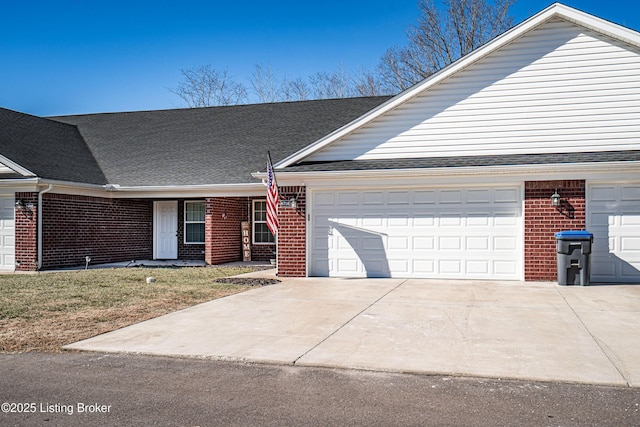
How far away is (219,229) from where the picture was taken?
61.5ft

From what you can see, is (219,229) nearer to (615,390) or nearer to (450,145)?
(450,145)

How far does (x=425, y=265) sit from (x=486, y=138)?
3.44 m

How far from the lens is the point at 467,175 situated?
44.2 ft

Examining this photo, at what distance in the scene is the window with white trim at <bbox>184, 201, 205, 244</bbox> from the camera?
20.7 m

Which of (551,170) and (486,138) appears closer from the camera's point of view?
(551,170)

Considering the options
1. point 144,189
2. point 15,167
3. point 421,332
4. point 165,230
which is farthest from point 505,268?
point 15,167

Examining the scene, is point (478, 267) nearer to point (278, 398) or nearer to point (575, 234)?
point (575, 234)

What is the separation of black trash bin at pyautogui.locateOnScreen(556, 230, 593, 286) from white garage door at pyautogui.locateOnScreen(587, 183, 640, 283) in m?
0.75

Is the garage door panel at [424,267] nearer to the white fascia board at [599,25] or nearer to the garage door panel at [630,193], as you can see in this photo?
the garage door panel at [630,193]

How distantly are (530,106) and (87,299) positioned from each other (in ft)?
35.2

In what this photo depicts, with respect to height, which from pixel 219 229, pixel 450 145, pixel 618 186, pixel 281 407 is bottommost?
pixel 281 407

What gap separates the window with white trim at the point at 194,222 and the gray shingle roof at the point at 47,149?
3177 mm

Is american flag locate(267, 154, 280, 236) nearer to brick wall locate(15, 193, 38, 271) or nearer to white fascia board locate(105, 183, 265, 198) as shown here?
white fascia board locate(105, 183, 265, 198)

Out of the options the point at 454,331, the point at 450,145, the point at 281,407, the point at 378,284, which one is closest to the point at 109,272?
the point at 378,284
